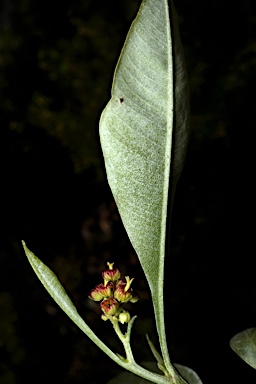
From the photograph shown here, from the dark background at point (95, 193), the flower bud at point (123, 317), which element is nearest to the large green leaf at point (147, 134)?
the flower bud at point (123, 317)

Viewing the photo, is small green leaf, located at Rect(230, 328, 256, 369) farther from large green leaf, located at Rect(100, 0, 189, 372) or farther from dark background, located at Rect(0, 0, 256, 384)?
dark background, located at Rect(0, 0, 256, 384)

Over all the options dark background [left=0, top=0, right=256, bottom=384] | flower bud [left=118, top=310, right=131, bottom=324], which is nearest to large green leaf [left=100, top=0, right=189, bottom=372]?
flower bud [left=118, top=310, right=131, bottom=324]

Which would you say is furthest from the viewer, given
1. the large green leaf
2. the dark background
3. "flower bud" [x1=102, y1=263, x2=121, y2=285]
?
the dark background

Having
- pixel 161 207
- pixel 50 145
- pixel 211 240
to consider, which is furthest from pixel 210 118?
pixel 161 207

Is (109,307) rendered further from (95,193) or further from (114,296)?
(95,193)

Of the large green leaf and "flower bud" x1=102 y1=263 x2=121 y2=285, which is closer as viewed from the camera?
the large green leaf

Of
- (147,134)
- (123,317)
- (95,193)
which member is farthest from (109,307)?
(95,193)
